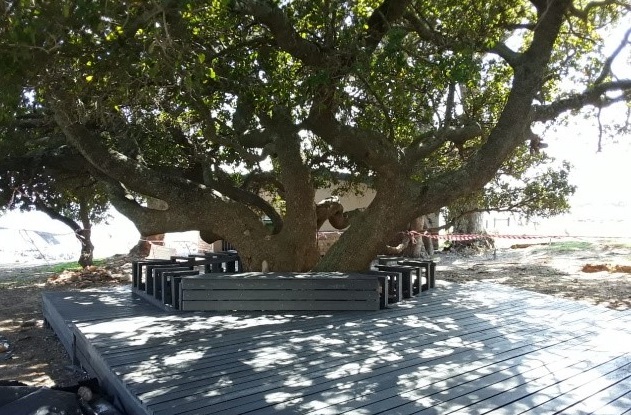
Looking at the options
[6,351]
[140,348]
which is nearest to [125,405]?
[140,348]

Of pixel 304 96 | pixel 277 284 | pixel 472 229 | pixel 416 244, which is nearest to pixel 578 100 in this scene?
pixel 304 96

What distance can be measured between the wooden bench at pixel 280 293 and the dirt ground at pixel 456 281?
5.73ft

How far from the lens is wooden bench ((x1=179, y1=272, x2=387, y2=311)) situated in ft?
23.3

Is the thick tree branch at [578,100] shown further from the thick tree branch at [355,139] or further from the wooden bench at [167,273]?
the wooden bench at [167,273]

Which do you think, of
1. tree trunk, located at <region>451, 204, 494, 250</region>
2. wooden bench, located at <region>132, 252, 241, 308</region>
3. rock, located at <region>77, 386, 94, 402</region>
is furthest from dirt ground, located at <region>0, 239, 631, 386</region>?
rock, located at <region>77, 386, 94, 402</region>

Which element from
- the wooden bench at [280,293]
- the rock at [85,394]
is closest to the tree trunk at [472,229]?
the wooden bench at [280,293]

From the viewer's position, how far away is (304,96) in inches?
301

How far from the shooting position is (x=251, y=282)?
715 centimetres

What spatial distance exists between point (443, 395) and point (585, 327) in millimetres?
3281

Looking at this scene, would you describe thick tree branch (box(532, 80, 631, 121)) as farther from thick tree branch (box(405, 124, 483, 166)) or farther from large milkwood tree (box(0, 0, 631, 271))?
thick tree branch (box(405, 124, 483, 166))

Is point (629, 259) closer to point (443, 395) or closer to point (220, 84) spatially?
point (220, 84)

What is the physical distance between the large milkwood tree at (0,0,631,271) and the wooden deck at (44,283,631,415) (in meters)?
1.83

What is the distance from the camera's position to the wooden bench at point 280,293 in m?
7.10

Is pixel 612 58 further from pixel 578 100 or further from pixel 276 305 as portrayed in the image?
pixel 276 305
